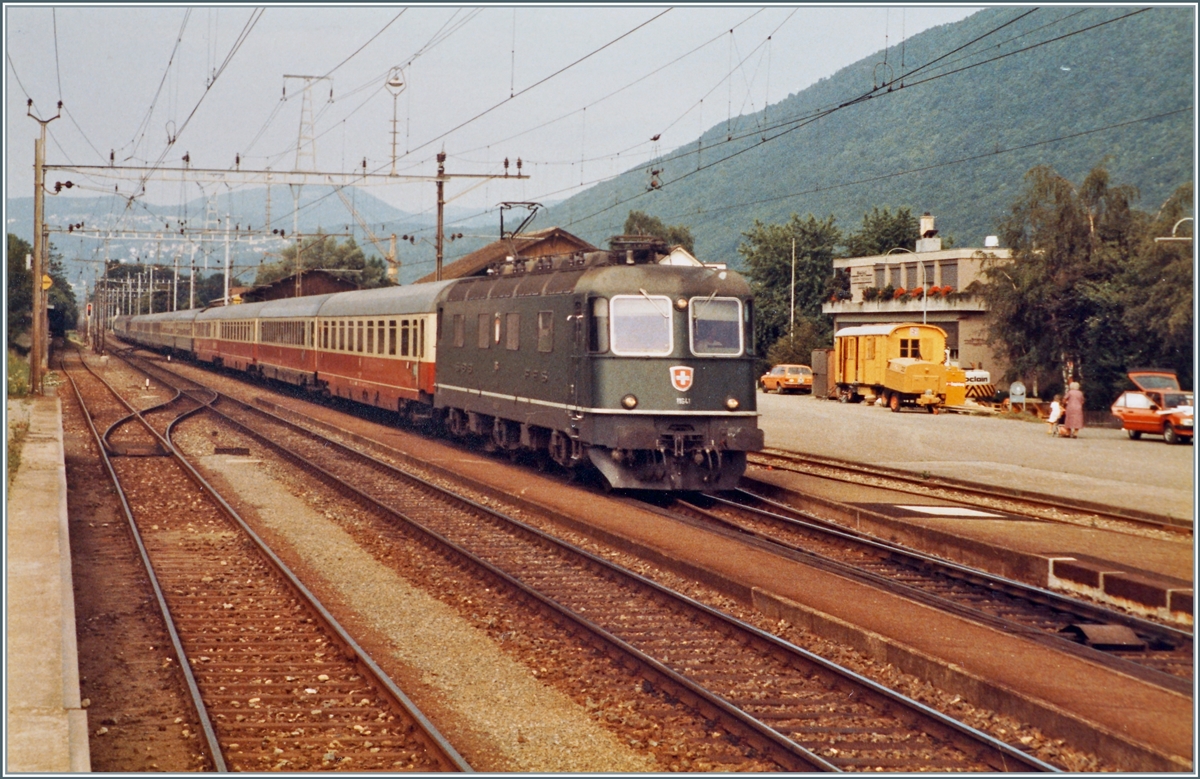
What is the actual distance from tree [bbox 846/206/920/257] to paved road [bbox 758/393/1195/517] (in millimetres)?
40165

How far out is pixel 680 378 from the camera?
53.0 ft

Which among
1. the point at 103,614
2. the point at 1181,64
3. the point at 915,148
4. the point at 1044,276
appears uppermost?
the point at 915,148

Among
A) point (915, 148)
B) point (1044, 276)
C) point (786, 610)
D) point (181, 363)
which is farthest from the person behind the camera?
point (181, 363)

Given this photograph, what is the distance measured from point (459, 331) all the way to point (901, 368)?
22.4 meters

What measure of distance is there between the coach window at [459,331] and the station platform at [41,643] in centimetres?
797

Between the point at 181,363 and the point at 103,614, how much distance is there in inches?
2487

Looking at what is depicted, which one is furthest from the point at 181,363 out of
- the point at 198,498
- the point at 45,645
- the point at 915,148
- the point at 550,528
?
the point at 45,645

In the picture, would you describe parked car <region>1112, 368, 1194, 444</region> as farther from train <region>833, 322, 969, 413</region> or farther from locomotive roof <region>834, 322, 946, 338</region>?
locomotive roof <region>834, 322, 946, 338</region>

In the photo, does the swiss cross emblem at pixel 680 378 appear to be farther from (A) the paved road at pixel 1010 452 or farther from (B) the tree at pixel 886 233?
(B) the tree at pixel 886 233

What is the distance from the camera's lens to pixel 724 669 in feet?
27.9

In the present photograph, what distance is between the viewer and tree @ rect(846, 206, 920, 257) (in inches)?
2992

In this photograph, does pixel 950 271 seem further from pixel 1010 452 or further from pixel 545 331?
pixel 545 331

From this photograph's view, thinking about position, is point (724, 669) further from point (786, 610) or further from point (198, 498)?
point (198, 498)

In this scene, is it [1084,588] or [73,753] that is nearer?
[73,753]
